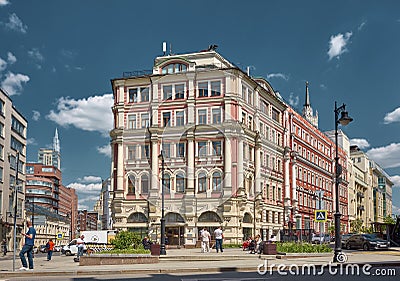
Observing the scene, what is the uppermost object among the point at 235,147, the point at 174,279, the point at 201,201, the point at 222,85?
the point at 222,85

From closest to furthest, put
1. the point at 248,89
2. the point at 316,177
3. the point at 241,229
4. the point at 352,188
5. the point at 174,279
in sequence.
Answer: the point at 174,279
the point at 241,229
the point at 248,89
the point at 316,177
the point at 352,188

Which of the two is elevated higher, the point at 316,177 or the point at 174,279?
the point at 316,177

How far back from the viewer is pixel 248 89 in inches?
2571

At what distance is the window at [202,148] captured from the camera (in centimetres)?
6147

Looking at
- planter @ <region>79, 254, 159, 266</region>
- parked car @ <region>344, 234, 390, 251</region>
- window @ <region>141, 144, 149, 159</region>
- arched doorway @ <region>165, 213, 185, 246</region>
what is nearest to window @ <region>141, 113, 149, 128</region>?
window @ <region>141, 144, 149, 159</region>

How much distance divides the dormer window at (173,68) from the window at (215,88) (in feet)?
12.5

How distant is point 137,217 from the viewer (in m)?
62.5

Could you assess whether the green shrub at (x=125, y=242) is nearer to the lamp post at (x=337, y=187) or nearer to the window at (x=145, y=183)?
the lamp post at (x=337, y=187)

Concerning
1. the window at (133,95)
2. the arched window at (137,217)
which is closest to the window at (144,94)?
the window at (133,95)

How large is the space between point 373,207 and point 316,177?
63577mm

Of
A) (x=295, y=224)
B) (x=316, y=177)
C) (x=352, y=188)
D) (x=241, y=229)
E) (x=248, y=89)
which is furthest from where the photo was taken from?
(x=352, y=188)

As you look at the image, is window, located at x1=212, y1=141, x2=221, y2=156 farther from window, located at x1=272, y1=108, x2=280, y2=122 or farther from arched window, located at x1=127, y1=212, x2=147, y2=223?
window, located at x1=272, y1=108, x2=280, y2=122

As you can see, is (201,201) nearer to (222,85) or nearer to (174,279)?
(222,85)

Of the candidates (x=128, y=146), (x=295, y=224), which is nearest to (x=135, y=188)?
(x=128, y=146)
